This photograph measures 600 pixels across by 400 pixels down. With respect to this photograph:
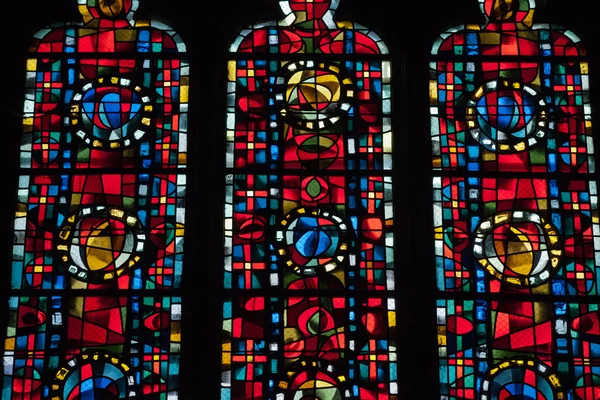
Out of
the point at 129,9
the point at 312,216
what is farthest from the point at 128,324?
the point at 129,9

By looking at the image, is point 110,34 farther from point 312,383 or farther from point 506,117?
point 312,383

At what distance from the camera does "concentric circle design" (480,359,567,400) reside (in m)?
11.3

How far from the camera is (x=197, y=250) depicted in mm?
11656

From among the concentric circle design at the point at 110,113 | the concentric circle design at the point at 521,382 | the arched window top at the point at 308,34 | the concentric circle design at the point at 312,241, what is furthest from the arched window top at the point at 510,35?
the concentric circle design at the point at 521,382

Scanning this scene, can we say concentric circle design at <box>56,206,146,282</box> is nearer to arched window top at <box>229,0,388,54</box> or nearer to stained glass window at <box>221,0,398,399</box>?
stained glass window at <box>221,0,398,399</box>

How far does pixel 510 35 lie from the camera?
1271 centimetres

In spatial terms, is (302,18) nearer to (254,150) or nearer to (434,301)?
(254,150)

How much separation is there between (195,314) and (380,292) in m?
1.24

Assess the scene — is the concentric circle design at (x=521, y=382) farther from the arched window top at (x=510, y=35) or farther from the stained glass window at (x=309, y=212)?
the arched window top at (x=510, y=35)

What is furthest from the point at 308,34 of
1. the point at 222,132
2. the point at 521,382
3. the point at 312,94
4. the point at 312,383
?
the point at 521,382

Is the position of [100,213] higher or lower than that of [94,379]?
higher

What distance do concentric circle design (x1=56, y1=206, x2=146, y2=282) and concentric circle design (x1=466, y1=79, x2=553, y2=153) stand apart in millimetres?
2489

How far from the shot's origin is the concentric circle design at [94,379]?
11266 millimetres

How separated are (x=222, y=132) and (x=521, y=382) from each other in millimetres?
2696
